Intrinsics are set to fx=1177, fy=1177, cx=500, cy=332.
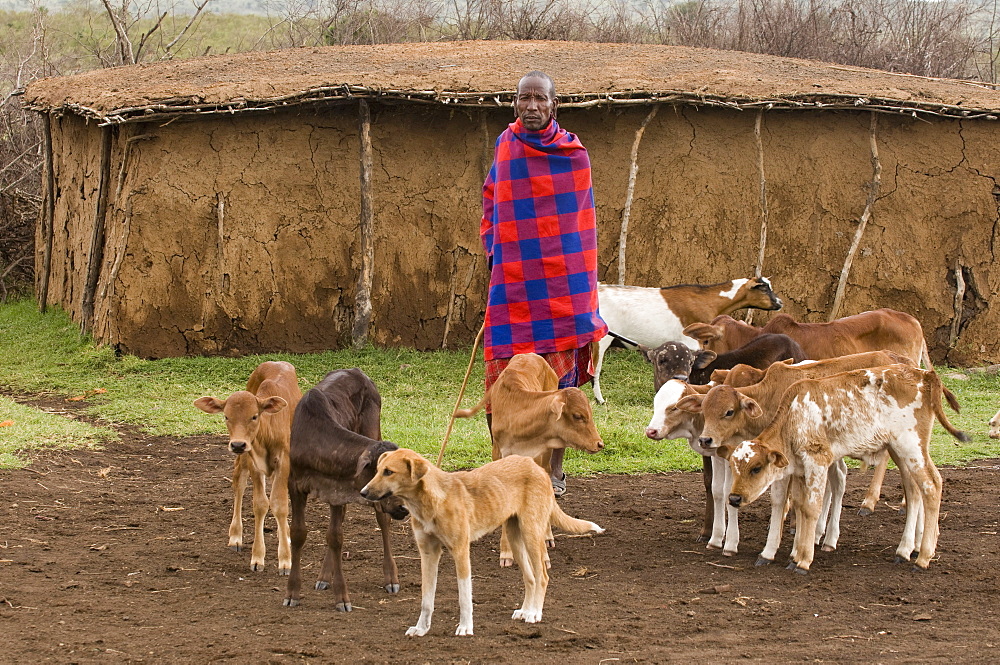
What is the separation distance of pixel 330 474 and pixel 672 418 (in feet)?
6.59

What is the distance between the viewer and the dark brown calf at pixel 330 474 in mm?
5574

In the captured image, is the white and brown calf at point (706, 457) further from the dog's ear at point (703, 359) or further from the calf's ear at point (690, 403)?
the dog's ear at point (703, 359)

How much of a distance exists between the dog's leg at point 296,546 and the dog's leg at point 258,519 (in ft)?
2.09

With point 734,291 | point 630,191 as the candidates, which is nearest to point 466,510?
point 734,291

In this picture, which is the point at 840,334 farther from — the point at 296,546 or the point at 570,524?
the point at 296,546

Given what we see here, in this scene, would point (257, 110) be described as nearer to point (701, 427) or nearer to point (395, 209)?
A: point (395, 209)

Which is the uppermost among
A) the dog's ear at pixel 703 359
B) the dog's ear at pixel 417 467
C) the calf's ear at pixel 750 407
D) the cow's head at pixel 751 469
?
the dog's ear at pixel 703 359

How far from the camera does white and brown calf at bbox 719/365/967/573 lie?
21.0 ft

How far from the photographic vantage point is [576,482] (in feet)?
28.3

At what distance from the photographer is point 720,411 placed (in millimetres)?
6430

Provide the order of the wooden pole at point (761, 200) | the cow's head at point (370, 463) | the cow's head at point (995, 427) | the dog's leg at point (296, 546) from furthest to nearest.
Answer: the wooden pole at point (761, 200)
the cow's head at point (995, 427)
the dog's leg at point (296, 546)
the cow's head at point (370, 463)

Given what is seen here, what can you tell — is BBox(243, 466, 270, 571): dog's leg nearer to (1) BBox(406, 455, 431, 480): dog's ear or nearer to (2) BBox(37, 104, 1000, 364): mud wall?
(1) BBox(406, 455, 431, 480): dog's ear

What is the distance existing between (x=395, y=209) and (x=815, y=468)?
733cm

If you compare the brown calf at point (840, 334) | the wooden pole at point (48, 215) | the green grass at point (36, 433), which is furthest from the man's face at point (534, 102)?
the wooden pole at point (48, 215)
